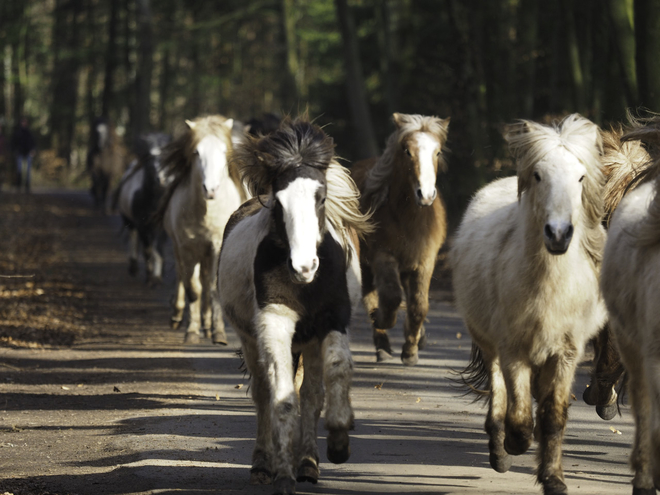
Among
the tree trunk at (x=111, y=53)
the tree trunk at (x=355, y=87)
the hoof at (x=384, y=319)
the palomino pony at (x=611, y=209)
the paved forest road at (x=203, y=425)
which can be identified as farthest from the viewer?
the tree trunk at (x=111, y=53)

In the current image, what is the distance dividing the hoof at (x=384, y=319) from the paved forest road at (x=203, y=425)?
49 centimetres

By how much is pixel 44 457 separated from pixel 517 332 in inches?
136

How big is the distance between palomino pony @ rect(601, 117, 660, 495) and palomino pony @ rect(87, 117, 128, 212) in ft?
86.6

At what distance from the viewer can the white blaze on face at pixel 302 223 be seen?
16.9ft

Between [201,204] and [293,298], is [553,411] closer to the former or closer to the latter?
[293,298]

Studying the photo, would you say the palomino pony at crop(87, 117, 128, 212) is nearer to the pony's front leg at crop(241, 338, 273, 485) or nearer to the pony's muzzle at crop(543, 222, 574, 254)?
the pony's front leg at crop(241, 338, 273, 485)

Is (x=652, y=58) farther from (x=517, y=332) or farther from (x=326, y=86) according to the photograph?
(x=326, y=86)

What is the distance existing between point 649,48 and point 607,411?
519 cm

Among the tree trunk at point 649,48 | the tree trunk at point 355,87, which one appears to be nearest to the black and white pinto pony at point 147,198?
the tree trunk at point 355,87

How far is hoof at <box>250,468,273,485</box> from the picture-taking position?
5.79 metres

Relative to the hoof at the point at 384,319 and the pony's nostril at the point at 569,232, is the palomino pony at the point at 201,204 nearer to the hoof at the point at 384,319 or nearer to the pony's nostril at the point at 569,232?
the hoof at the point at 384,319

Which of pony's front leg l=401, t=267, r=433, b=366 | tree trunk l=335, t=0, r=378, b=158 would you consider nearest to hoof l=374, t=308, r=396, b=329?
pony's front leg l=401, t=267, r=433, b=366

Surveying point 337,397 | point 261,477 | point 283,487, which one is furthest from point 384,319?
point 283,487

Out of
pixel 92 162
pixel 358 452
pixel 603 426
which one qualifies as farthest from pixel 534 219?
pixel 92 162
